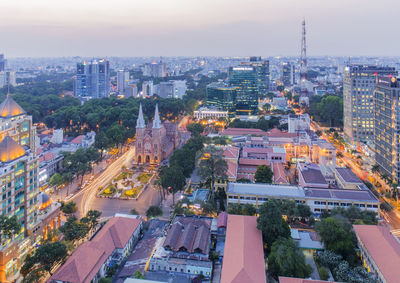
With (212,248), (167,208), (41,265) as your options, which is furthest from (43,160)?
(212,248)

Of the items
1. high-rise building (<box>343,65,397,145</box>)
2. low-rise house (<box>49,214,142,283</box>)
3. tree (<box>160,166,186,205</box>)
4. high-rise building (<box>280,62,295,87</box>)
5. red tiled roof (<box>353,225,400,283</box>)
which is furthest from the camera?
high-rise building (<box>280,62,295,87</box>)

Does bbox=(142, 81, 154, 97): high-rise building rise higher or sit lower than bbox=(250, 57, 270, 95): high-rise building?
lower

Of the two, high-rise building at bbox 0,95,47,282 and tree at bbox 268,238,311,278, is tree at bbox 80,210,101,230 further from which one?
tree at bbox 268,238,311,278

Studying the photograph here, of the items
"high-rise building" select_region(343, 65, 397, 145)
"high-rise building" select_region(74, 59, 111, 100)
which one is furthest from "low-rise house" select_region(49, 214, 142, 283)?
"high-rise building" select_region(74, 59, 111, 100)

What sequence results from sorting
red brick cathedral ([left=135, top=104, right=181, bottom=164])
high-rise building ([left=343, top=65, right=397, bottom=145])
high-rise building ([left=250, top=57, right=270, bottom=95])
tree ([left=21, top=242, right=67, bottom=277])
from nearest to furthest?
tree ([left=21, top=242, right=67, bottom=277]), red brick cathedral ([left=135, top=104, right=181, bottom=164]), high-rise building ([left=343, top=65, right=397, bottom=145]), high-rise building ([left=250, top=57, right=270, bottom=95])

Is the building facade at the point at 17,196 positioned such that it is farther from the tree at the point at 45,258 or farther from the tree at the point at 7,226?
the tree at the point at 45,258

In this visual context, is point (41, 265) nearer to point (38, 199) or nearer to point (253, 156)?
point (38, 199)

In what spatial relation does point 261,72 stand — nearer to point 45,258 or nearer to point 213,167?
point 213,167
